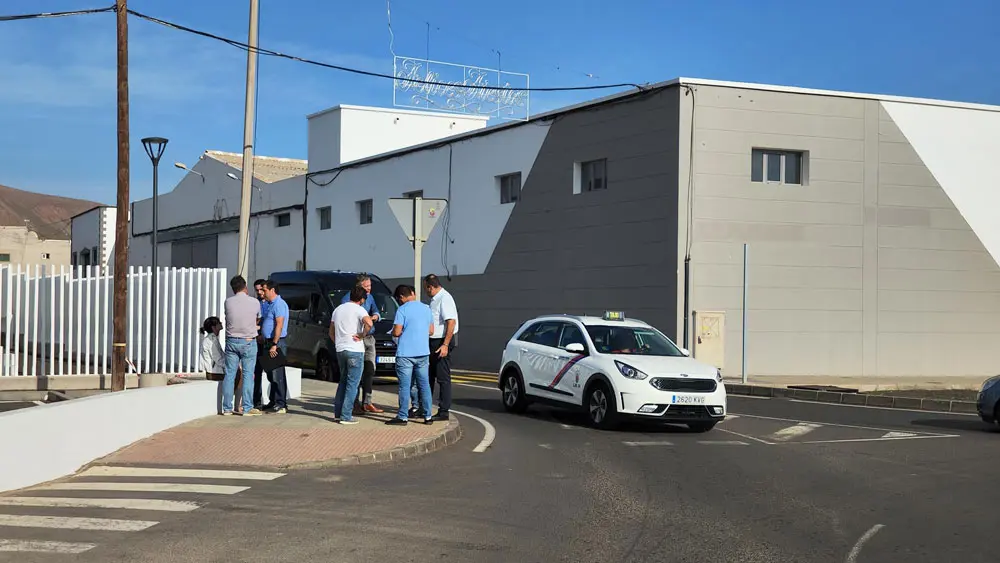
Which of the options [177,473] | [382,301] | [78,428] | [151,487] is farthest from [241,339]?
[382,301]

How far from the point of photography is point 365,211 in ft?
121

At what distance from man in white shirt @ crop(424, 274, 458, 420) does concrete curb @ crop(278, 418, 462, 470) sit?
90cm

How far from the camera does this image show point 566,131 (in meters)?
27.5

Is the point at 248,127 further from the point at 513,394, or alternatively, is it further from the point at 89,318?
the point at 513,394

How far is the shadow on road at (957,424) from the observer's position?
15.4m

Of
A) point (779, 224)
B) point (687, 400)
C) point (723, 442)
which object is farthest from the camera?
point (779, 224)

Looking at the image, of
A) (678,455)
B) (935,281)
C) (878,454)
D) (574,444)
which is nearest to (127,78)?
(574,444)

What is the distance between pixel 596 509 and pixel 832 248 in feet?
61.0

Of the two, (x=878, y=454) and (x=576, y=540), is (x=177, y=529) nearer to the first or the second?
(x=576, y=540)

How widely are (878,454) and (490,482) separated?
513 centimetres

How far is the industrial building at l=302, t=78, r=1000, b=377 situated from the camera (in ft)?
80.0

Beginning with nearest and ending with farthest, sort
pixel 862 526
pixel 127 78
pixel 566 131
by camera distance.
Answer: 1. pixel 862 526
2. pixel 127 78
3. pixel 566 131

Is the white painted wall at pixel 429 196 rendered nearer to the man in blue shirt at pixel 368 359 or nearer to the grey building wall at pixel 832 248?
the grey building wall at pixel 832 248

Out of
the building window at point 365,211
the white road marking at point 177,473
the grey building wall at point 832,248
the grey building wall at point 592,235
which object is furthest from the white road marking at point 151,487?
the building window at point 365,211
